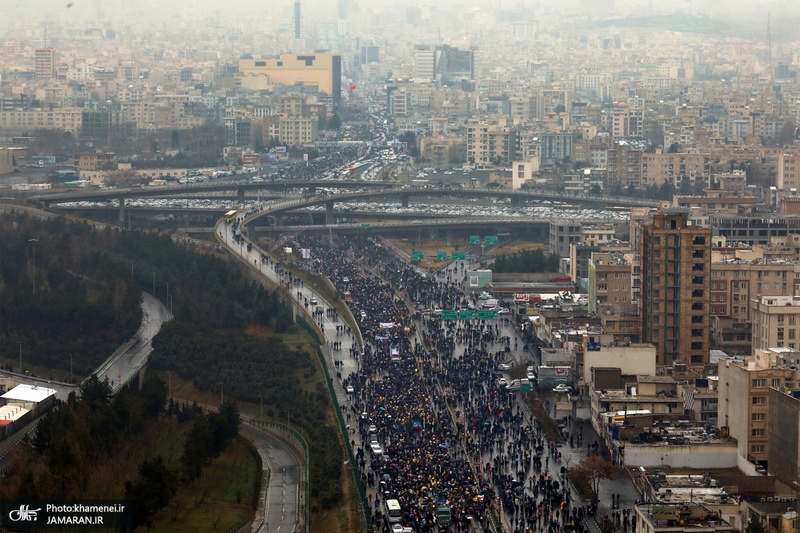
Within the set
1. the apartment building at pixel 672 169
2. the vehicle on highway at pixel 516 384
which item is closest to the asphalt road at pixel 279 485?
the vehicle on highway at pixel 516 384

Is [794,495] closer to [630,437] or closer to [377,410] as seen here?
→ [630,437]

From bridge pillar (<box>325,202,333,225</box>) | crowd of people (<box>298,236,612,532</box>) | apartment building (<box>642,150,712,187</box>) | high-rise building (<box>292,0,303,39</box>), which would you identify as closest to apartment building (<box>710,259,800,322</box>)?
crowd of people (<box>298,236,612,532</box>)

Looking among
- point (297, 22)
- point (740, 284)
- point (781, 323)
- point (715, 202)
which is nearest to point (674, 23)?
point (297, 22)

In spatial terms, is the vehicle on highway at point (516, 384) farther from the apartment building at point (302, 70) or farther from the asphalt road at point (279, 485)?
the apartment building at point (302, 70)

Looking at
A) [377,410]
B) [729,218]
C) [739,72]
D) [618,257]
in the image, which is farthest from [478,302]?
[739,72]

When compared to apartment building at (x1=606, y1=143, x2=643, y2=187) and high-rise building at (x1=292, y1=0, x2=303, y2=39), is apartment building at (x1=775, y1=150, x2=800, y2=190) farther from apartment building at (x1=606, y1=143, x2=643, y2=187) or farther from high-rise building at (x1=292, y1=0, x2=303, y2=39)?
high-rise building at (x1=292, y1=0, x2=303, y2=39)
